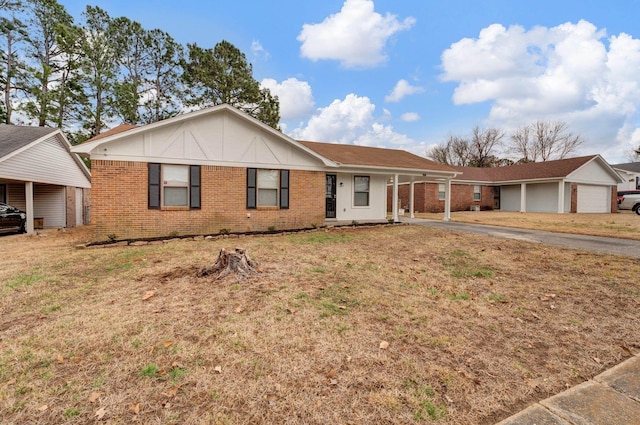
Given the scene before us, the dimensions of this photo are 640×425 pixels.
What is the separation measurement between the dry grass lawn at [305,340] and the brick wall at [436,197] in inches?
653

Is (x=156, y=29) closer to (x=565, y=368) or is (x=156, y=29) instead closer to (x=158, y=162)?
(x=158, y=162)

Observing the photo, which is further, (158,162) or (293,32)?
(293,32)

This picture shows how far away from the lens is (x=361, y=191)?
574 inches

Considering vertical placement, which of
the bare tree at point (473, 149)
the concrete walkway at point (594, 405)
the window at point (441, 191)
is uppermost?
the bare tree at point (473, 149)

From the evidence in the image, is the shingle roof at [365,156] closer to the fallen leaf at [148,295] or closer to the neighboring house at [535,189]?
the neighboring house at [535,189]

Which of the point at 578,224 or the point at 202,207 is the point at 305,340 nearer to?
the point at 202,207


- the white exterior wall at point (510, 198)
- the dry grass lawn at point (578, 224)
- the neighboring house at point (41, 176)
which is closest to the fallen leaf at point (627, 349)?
the dry grass lawn at point (578, 224)

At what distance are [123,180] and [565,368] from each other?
1099cm

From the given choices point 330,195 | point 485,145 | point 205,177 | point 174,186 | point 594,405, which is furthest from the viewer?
point 485,145

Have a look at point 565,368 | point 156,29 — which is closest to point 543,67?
point 565,368

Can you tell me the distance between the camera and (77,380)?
2516mm

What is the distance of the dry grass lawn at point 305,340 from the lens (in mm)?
2258

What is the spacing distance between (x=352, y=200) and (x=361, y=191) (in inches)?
26.8

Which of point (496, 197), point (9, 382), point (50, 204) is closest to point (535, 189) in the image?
point (496, 197)
